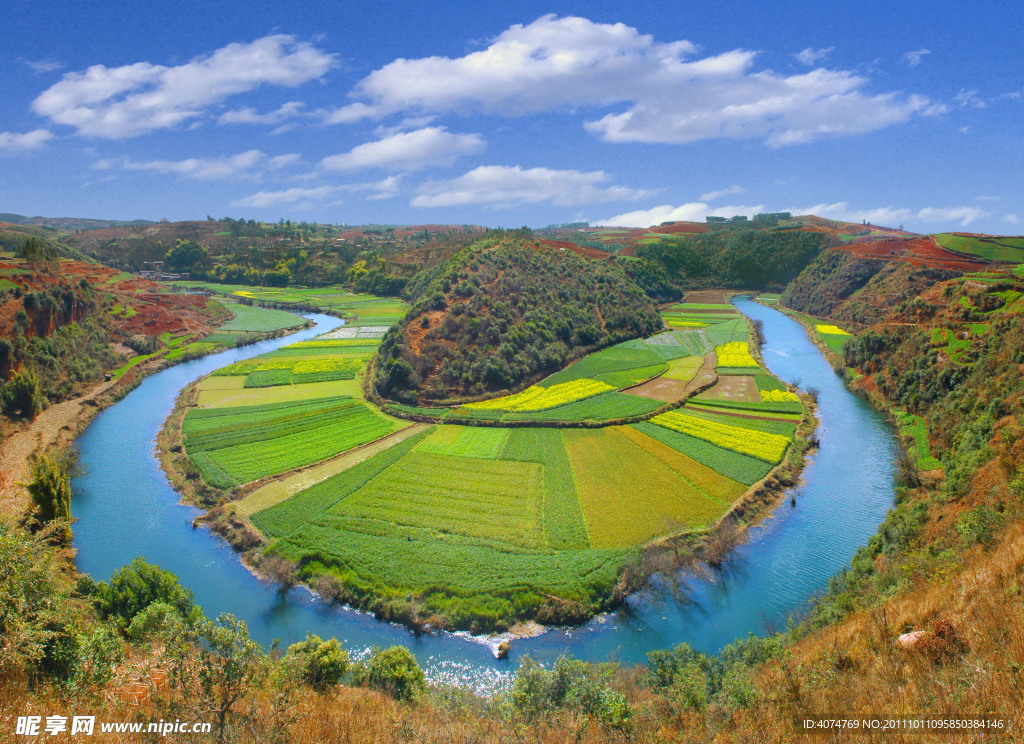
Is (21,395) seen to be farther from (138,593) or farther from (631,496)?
(631,496)

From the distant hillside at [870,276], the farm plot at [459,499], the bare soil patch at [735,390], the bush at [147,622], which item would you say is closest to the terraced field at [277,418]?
the farm plot at [459,499]

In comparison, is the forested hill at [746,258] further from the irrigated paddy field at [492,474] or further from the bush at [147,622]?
the bush at [147,622]

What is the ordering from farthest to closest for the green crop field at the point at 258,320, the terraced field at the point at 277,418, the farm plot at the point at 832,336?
1. the green crop field at the point at 258,320
2. the farm plot at the point at 832,336
3. the terraced field at the point at 277,418

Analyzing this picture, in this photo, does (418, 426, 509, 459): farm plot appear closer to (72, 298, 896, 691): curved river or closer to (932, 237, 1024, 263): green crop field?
(72, 298, 896, 691): curved river

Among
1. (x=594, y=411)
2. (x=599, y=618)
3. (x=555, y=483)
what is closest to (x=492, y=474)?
(x=555, y=483)

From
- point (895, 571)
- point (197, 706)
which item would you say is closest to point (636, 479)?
point (895, 571)

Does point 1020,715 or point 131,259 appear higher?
point 131,259

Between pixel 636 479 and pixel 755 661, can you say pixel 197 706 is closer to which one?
pixel 755 661
